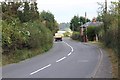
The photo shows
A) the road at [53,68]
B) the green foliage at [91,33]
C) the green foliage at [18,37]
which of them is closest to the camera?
the road at [53,68]

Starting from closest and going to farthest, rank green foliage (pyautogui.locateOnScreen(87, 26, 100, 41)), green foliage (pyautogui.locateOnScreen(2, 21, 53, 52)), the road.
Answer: the road, green foliage (pyautogui.locateOnScreen(2, 21, 53, 52)), green foliage (pyautogui.locateOnScreen(87, 26, 100, 41))

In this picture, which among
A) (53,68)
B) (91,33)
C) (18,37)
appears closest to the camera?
(53,68)

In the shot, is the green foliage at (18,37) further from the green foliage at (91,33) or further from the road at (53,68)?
the green foliage at (91,33)

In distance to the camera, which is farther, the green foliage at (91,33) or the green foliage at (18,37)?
the green foliage at (91,33)

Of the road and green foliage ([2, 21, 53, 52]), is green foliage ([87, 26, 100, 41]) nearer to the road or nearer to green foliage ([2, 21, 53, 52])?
green foliage ([2, 21, 53, 52])

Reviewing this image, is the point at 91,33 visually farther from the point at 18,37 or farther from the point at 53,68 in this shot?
the point at 53,68

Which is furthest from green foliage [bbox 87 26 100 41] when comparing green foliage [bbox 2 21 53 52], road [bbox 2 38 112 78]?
road [bbox 2 38 112 78]

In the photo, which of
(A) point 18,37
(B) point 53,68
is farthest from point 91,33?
(B) point 53,68

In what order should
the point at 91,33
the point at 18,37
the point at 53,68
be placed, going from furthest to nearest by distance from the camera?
the point at 91,33 < the point at 18,37 < the point at 53,68

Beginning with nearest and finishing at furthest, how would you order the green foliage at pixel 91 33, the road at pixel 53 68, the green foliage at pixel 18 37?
the road at pixel 53 68
the green foliage at pixel 18 37
the green foliage at pixel 91 33

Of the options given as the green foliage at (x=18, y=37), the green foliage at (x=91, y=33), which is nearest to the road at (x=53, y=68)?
the green foliage at (x=18, y=37)

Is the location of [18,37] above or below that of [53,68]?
above

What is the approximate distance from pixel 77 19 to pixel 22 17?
106292mm

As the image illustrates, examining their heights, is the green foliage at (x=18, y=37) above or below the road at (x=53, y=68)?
above
